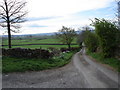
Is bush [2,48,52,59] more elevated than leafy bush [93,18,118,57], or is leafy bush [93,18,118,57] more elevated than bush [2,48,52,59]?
leafy bush [93,18,118,57]

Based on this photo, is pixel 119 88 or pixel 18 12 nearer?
pixel 119 88

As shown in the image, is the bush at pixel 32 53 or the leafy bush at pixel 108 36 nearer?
the leafy bush at pixel 108 36

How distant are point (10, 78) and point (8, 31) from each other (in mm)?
11843

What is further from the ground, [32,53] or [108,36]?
[108,36]

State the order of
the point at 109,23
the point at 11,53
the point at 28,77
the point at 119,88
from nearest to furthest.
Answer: the point at 119,88, the point at 28,77, the point at 109,23, the point at 11,53

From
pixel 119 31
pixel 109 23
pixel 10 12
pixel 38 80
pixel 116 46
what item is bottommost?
pixel 38 80

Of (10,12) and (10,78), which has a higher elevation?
(10,12)

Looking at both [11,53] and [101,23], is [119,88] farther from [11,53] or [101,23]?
[11,53]

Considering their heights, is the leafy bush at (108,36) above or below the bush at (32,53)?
above

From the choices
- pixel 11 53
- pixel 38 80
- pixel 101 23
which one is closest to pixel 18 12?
pixel 11 53

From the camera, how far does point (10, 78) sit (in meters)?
8.09

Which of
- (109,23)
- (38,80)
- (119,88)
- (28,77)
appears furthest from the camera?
(109,23)

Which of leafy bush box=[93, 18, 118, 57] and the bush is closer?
leafy bush box=[93, 18, 118, 57]

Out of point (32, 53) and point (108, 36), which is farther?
point (32, 53)
